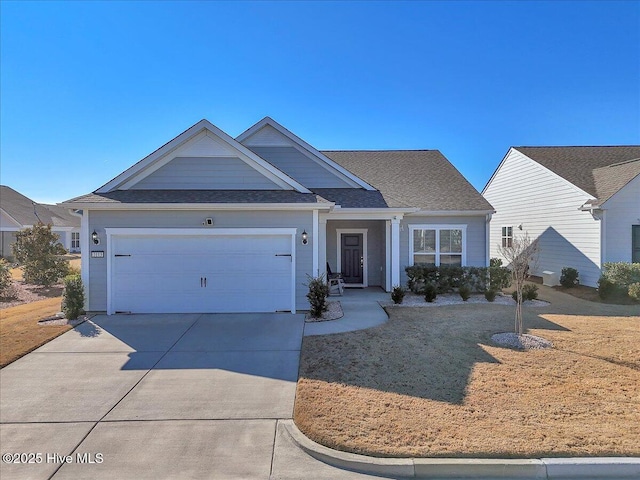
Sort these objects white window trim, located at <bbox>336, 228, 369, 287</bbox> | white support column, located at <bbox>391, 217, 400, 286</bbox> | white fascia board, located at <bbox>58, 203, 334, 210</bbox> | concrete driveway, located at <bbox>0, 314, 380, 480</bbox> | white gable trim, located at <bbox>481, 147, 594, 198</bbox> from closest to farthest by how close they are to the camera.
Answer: concrete driveway, located at <bbox>0, 314, 380, 480</bbox> → white fascia board, located at <bbox>58, 203, 334, 210</bbox> → white support column, located at <bbox>391, 217, 400, 286</bbox> → white window trim, located at <bbox>336, 228, 369, 287</bbox> → white gable trim, located at <bbox>481, 147, 594, 198</bbox>

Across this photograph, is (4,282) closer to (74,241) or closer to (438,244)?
(438,244)

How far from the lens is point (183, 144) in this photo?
10.1 metres

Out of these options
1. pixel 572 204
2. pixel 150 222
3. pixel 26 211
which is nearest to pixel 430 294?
pixel 572 204

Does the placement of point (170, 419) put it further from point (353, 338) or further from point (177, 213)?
point (177, 213)

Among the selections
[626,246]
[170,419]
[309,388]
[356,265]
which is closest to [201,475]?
[170,419]

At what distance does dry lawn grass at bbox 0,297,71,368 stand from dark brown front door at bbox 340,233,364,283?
9.26 meters

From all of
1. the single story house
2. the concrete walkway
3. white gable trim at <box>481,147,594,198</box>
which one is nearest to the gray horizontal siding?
the single story house

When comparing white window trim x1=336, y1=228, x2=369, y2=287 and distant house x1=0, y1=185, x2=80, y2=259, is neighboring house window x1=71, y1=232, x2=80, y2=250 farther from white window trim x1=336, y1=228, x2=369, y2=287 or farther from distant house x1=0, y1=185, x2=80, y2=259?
white window trim x1=336, y1=228, x2=369, y2=287

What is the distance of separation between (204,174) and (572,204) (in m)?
14.8

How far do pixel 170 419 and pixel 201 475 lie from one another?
1.25 m

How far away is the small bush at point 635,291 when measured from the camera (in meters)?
10.8

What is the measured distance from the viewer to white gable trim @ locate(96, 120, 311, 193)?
1005 centimetres

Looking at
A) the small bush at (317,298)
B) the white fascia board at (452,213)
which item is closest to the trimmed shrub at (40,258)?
the small bush at (317,298)

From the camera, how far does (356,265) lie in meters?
14.0
